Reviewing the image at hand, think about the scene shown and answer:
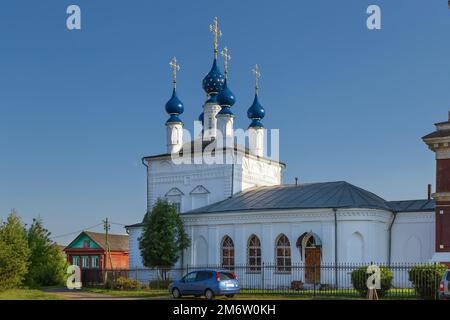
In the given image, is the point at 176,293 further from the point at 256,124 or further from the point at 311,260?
the point at 256,124

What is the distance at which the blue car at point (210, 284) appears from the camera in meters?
26.6

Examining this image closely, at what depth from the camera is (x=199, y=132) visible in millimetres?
46062

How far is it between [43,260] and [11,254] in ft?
45.4

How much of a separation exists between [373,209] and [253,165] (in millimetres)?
10440

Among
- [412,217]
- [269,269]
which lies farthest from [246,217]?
[412,217]

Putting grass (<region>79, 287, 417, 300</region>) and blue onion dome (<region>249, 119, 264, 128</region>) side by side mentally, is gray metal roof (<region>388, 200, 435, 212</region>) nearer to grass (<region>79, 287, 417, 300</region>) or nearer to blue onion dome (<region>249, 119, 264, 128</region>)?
grass (<region>79, 287, 417, 300</region>)

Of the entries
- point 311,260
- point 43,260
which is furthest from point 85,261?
point 311,260

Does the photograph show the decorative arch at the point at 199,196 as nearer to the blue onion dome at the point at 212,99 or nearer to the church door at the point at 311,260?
the blue onion dome at the point at 212,99

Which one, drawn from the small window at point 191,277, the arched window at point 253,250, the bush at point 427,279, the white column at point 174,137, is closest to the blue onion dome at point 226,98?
the white column at point 174,137

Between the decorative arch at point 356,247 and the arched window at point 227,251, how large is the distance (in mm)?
6753

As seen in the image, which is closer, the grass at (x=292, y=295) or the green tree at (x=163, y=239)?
the grass at (x=292, y=295)

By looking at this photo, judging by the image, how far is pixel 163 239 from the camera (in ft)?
125

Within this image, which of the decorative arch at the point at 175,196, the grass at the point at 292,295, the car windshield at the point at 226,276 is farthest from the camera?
the decorative arch at the point at 175,196

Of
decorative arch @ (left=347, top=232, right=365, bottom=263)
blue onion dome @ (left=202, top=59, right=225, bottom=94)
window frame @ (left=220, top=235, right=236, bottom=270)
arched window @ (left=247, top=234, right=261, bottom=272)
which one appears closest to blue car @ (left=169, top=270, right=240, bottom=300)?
decorative arch @ (left=347, top=232, right=365, bottom=263)
